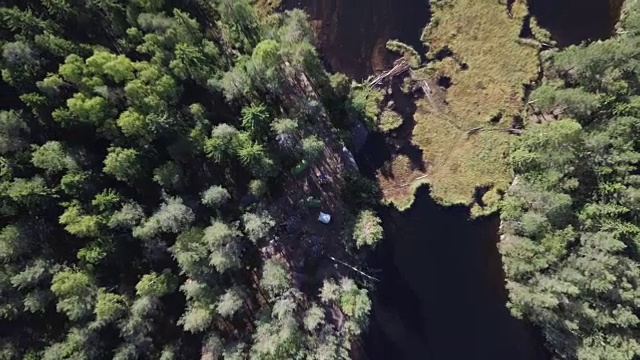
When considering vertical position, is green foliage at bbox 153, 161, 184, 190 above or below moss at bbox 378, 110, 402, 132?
above

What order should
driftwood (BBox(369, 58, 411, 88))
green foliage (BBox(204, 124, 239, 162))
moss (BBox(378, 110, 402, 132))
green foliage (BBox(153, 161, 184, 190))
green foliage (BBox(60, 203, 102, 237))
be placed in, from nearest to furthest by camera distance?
green foliage (BBox(60, 203, 102, 237)), green foliage (BBox(153, 161, 184, 190)), green foliage (BBox(204, 124, 239, 162)), moss (BBox(378, 110, 402, 132)), driftwood (BBox(369, 58, 411, 88))

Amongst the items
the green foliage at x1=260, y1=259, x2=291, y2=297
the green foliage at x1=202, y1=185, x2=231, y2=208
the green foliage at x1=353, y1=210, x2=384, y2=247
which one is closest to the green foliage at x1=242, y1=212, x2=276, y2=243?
the green foliage at x1=202, y1=185, x2=231, y2=208

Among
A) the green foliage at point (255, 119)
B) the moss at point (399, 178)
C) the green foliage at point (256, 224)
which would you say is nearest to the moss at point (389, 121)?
the moss at point (399, 178)

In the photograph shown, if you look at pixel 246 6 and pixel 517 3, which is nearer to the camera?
pixel 246 6

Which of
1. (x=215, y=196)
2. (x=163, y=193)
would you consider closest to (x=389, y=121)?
(x=215, y=196)

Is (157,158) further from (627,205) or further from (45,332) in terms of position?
(627,205)

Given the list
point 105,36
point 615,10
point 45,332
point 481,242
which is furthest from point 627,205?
point 45,332

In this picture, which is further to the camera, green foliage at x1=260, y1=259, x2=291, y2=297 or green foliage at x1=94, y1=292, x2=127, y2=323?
green foliage at x1=260, y1=259, x2=291, y2=297

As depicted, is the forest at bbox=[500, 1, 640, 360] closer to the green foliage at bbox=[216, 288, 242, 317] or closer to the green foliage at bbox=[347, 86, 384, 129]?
the green foliage at bbox=[347, 86, 384, 129]
